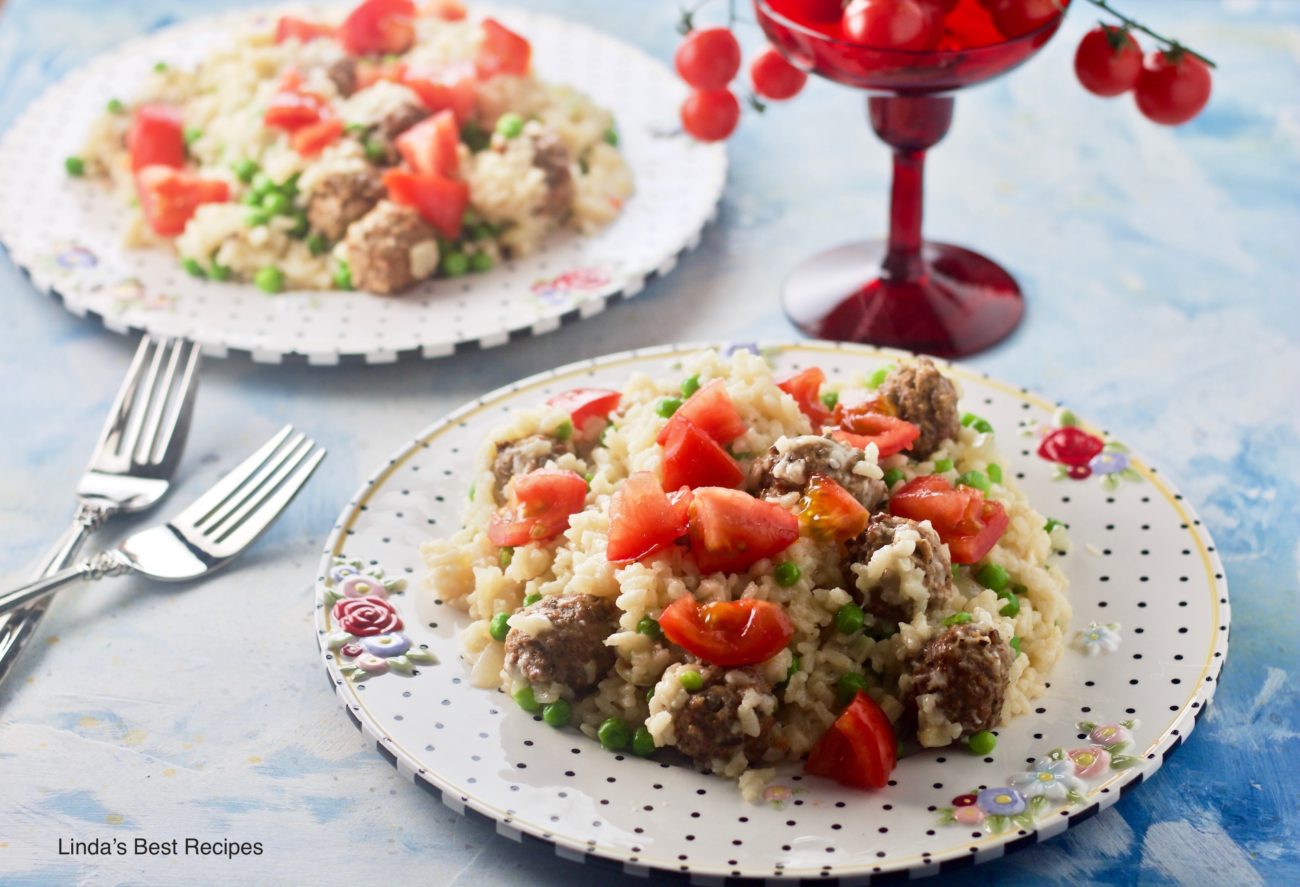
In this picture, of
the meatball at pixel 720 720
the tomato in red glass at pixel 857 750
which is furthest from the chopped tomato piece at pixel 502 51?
the tomato in red glass at pixel 857 750

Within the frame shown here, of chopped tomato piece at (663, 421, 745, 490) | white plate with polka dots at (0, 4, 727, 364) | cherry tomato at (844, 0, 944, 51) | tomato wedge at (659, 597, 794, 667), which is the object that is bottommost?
white plate with polka dots at (0, 4, 727, 364)

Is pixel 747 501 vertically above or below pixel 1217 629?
above

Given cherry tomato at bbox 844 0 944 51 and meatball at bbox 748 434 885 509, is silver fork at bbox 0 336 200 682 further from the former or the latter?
cherry tomato at bbox 844 0 944 51

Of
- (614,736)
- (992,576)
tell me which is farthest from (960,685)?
(614,736)

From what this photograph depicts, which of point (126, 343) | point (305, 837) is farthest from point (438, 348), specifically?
point (305, 837)

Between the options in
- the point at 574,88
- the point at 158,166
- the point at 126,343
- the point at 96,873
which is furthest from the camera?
the point at 574,88

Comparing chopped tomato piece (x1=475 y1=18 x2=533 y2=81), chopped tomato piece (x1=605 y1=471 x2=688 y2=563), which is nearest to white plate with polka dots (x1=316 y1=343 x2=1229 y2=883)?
chopped tomato piece (x1=605 y1=471 x2=688 y2=563)

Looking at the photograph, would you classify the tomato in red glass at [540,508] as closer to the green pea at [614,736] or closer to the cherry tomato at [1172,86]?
the green pea at [614,736]

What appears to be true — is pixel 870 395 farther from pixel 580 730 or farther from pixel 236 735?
pixel 236 735

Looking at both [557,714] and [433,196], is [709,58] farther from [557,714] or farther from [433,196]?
[557,714]
